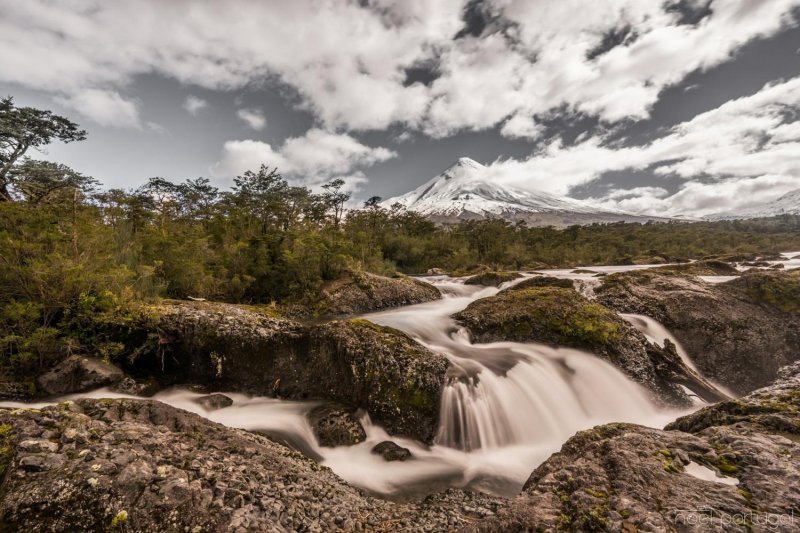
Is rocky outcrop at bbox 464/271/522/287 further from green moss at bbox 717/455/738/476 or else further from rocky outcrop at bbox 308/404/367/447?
green moss at bbox 717/455/738/476

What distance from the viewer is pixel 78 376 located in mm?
6938

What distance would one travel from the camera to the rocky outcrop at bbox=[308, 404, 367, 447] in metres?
6.55

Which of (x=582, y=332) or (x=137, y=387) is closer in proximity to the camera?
(x=137, y=387)

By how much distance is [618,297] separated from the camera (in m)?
12.7

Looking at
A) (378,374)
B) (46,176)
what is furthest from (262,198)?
(378,374)

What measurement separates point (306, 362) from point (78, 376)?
15.4ft

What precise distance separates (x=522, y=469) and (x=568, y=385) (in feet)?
10.2

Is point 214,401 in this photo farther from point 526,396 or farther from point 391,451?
point 526,396

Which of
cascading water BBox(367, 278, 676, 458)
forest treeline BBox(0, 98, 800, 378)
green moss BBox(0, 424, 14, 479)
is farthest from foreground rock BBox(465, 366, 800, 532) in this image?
forest treeline BBox(0, 98, 800, 378)

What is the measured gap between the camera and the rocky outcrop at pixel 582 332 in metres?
8.74

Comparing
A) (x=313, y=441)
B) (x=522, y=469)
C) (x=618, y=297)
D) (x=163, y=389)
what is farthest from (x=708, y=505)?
(x=618, y=297)

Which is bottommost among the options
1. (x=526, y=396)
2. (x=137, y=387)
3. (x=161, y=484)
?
(x=526, y=396)

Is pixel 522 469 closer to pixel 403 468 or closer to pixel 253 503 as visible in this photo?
pixel 403 468

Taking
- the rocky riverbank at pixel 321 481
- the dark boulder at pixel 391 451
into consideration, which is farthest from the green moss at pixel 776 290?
the dark boulder at pixel 391 451
